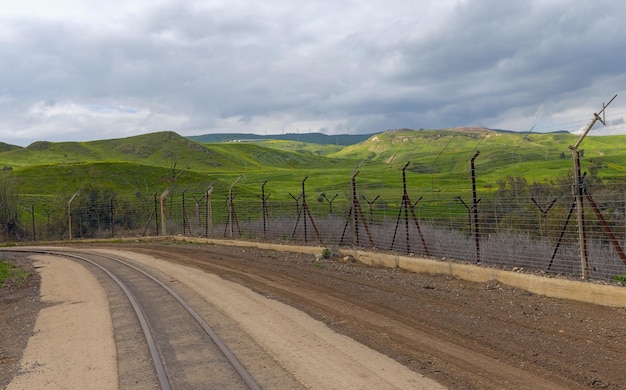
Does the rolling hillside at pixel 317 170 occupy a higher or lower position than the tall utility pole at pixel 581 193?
higher

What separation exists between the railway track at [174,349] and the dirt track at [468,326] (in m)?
2.02

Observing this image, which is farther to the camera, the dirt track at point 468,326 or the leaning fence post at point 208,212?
the leaning fence post at point 208,212

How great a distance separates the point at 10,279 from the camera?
19.4 m

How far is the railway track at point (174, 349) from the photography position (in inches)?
279

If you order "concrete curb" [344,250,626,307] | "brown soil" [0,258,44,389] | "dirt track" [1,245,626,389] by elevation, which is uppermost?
"concrete curb" [344,250,626,307]

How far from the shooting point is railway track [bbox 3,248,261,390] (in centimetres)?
708

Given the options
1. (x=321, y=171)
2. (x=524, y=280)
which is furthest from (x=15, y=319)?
(x=321, y=171)

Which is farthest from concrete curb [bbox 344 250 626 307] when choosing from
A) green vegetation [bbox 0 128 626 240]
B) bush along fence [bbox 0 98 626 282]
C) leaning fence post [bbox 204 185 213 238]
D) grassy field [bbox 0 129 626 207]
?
leaning fence post [bbox 204 185 213 238]

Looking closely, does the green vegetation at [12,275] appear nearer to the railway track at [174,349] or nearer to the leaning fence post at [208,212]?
the railway track at [174,349]

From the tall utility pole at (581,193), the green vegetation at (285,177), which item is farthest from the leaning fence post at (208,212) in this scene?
the tall utility pole at (581,193)

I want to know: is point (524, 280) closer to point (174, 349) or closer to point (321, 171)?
point (174, 349)

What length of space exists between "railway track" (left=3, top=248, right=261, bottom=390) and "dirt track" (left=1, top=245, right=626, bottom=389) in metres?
2.02

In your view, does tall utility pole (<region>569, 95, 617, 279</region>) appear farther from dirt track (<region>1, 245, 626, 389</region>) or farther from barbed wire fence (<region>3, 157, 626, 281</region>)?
dirt track (<region>1, 245, 626, 389</region>)

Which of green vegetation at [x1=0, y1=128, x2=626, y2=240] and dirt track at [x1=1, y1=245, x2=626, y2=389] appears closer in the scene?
dirt track at [x1=1, y1=245, x2=626, y2=389]
